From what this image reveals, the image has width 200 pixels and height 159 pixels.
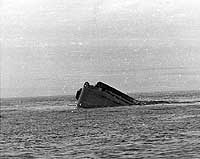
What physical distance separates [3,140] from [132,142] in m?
10.0

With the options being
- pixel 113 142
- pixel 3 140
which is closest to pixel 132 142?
pixel 113 142

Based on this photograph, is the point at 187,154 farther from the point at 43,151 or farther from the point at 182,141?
the point at 43,151

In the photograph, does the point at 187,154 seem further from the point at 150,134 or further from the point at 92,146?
the point at 150,134

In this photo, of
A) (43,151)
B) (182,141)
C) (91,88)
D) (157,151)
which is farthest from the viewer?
(91,88)

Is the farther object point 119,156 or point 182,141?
point 182,141

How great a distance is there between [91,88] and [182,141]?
46497mm

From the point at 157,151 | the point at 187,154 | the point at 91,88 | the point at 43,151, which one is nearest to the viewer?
the point at 187,154

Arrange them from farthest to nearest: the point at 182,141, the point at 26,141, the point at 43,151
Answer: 1. the point at 26,141
2. the point at 182,141
3. the point at 43,151

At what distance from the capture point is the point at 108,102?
3088 inches

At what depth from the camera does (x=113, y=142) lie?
2750 cm

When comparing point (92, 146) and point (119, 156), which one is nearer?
point (119, 156)

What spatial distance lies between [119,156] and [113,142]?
5455mm

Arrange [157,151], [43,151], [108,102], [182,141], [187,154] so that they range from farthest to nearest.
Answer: [108,102], [182,141], [43,151], [157,151], [187,154]

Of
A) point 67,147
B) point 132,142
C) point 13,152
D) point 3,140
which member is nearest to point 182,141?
point 132,142
